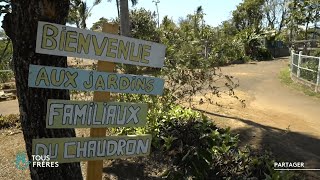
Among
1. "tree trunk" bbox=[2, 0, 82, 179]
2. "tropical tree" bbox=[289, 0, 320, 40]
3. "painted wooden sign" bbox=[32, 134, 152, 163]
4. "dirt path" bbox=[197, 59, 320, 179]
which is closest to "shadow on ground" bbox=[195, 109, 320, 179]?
"dirt path" bbox=[197, 59, 320, 179]

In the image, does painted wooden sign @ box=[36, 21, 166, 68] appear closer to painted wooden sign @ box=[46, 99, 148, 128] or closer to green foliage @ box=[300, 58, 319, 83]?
painted wooden sign @ box=[46, 99, 148, 128]

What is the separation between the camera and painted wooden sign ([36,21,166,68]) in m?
3.04

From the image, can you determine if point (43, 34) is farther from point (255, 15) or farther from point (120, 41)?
point (255, 15)

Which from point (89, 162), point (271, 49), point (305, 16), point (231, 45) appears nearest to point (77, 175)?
point (89, 162)

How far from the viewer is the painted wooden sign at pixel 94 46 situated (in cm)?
304

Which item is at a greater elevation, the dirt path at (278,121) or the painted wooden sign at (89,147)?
the painted wooden sign at (89,147)

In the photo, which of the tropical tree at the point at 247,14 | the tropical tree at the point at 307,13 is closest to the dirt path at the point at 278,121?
the tropical tree at the point at 307,13

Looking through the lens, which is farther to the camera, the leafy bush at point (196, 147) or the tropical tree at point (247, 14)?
the tropical tree at point (247, 14)

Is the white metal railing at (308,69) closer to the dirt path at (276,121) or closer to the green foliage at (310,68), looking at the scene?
the green foliage at (310,68)

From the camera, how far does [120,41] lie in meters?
3.40

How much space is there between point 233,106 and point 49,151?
256 inches

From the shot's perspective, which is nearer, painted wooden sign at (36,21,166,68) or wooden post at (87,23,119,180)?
painted wooden sign at (36,21,166,68)

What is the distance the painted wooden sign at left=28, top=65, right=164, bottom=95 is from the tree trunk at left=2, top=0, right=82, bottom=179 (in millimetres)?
172

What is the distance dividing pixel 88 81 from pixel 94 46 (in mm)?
312
